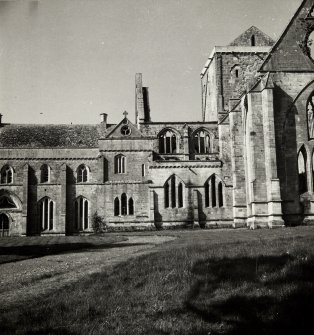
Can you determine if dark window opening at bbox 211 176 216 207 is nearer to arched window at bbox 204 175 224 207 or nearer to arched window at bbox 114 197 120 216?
arched window at bbox 204 175 224 207

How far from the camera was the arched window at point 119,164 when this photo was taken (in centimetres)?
4553

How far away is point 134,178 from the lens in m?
45.3

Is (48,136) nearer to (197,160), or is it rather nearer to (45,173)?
(45,173)

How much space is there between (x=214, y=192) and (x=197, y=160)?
3633mm

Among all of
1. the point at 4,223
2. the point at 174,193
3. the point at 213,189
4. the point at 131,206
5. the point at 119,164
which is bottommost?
the point at 4,223

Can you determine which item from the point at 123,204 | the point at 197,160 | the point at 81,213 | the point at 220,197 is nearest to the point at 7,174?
the point at 81,213

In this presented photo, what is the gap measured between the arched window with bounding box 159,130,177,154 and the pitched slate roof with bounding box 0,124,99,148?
23.9 ft

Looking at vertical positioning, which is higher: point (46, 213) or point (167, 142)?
point (167, 142)

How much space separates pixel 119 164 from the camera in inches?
1800

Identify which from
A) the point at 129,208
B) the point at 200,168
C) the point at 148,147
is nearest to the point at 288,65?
the point at 200,168

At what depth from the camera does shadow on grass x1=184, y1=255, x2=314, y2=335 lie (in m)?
6.31

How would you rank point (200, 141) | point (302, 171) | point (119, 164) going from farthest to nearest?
point (200, 141) < point (119, 164) < point (302, 171)

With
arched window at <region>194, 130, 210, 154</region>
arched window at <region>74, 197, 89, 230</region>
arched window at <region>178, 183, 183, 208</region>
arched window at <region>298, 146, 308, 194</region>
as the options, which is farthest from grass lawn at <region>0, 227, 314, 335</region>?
arched window at <region>194, 130, 210, 154</region>

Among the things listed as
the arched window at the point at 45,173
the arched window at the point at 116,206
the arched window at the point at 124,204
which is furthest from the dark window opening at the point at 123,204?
the arched window at the point at 45,173
